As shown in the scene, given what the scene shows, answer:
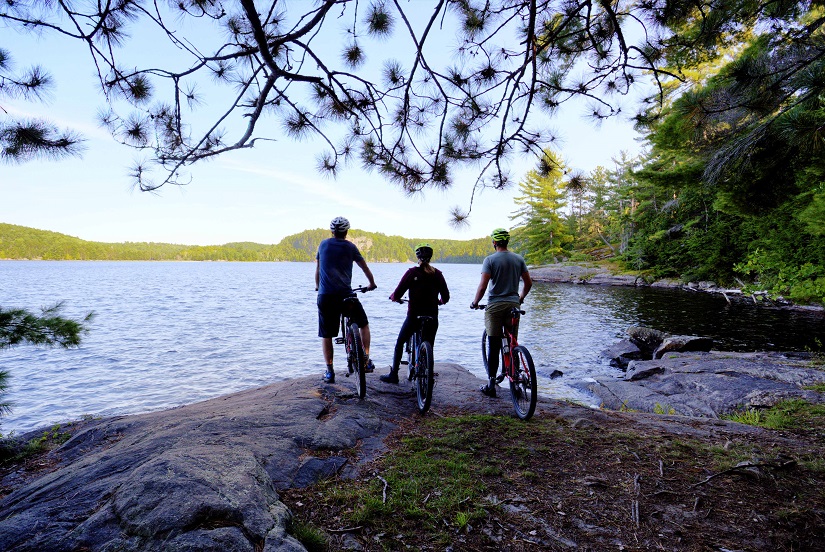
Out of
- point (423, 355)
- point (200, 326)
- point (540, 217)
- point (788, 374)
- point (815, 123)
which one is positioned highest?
point (540, 217)

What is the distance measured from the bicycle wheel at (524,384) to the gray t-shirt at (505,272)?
712 millimetres

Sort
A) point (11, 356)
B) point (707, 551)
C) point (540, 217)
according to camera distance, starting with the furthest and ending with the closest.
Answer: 1. point (540, 217)
2. point (11, 356)
3. point (707, 551)

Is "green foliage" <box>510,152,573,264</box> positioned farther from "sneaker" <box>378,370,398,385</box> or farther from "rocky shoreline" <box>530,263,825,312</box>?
A: "sneaker" <box>378,370,398,385</box>

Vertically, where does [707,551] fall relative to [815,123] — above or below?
below

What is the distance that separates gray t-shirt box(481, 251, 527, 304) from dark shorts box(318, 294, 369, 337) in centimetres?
181

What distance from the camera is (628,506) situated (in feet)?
10.2

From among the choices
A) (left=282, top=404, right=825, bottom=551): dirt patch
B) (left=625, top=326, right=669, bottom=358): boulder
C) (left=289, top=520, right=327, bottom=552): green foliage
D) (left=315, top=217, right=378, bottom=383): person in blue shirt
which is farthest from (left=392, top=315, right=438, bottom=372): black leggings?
(left=625, top=326, right=669, bottom=358): boulder

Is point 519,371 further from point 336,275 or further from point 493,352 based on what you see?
point 336,275

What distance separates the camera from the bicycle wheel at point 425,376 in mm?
5254

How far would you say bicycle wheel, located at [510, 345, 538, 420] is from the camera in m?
4.98

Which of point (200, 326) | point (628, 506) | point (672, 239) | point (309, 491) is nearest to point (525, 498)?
point (628, 506)

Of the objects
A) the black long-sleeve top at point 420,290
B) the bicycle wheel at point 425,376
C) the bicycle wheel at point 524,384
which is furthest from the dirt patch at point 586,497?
the black long-sleeve top at point 420,290

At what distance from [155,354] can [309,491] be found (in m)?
14.2

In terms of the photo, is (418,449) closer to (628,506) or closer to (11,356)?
(628,506)
